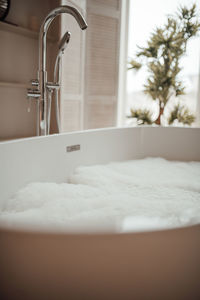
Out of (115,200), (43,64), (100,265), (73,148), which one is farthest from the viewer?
(73,148)

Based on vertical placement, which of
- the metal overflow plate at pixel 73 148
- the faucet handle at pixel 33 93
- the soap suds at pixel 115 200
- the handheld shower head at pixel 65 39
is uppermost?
the handheld shower head at pixel 65 39

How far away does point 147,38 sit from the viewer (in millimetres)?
3303

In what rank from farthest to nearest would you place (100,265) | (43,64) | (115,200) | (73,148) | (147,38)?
(147,38) < (73,148) < (43,64) < (115,200) < (100,265)

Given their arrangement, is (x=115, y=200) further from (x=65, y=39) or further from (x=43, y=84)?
(x=65, y=39)

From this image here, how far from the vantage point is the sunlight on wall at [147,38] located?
327 cm

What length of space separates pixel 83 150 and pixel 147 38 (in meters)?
2.14

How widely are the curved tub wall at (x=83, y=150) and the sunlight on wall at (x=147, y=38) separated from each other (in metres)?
1.20

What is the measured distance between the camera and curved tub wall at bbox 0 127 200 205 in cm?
124

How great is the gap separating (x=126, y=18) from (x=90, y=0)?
2.60 ft

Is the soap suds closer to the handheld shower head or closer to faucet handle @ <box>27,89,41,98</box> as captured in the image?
faucet handle @ <box>27,89,41,98</box>

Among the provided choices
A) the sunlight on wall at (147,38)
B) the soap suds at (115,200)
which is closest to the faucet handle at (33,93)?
the soap suds at (115,200)

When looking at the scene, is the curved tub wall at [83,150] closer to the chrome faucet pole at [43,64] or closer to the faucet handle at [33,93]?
the chrome faucet pole at [43,64]

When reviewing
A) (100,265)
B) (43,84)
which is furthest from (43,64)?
(100,265)

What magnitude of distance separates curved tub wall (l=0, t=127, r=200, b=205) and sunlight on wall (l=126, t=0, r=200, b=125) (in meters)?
1.20
